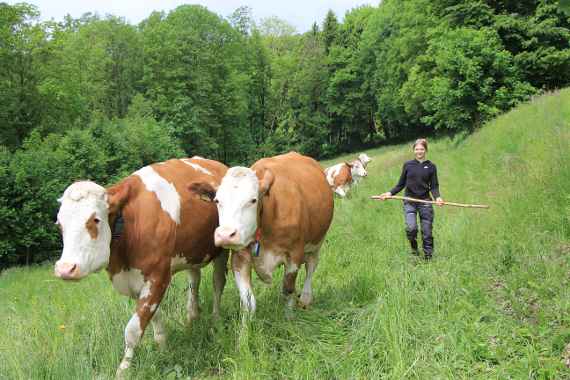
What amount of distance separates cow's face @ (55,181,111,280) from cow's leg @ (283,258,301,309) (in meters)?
1.87

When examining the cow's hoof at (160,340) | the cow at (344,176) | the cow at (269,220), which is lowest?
the cow at (344,176)

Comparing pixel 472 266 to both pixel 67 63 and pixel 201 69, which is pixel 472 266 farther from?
pixel 201 69

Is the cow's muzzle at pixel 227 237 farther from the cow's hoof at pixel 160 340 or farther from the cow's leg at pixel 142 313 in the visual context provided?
the cow's hoof at pixel 160 340

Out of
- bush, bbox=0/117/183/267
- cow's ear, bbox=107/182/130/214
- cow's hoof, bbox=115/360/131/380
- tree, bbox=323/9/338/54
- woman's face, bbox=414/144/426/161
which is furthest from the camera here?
tree, bbox=323/9/338/54

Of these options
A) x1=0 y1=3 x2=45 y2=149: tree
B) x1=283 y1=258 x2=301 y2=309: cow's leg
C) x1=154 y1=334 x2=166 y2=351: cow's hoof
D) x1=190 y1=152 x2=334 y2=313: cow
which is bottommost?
x1=154 y1=334 x2=166 y2=351: cow's hoof

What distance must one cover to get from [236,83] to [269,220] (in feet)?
135

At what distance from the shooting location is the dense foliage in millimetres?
20484

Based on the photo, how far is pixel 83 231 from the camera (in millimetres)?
3699

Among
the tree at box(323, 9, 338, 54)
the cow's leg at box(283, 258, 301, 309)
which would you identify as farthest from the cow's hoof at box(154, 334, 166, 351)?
the tree at box(323, 9, 338, 54)

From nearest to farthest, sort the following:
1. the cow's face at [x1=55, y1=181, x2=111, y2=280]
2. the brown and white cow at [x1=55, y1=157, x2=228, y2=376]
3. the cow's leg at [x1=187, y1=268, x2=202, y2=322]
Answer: the cow's face at [x1=55, y1=181, x2=111, y2=280]
the brown and white cow at [x1=55, y1=157, x2=228, y2=376]
the cow's leg at [x1=187, y1=268, x2=202, y2=322]

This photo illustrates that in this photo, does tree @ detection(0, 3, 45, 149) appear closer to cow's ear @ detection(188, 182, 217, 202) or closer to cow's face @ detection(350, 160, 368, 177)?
cow's face @ detection(350, 160, 368, 177)

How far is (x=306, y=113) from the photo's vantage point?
53812mm

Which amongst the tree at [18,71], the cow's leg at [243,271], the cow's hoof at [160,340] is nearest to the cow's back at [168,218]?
the cow's leg at [243,271]

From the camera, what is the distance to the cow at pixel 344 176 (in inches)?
668
